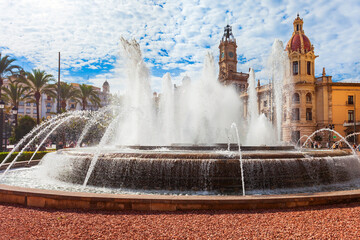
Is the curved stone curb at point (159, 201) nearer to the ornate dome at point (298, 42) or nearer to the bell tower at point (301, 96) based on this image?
the bell tower at point (301, 96)

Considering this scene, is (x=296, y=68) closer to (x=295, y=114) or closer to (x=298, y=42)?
(x=298, y=42)

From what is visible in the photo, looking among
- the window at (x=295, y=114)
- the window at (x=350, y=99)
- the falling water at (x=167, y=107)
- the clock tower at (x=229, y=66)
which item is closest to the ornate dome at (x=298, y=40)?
the window at (x=295, y=114)

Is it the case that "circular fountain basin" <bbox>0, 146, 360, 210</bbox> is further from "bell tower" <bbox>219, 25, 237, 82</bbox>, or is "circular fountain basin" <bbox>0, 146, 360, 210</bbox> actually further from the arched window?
"bell tower" <bbox>219, 25, 237, 82</bbox>

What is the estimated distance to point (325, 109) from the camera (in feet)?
139

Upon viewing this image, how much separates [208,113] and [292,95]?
958 inches

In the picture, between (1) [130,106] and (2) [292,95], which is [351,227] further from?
(2) [292,95]

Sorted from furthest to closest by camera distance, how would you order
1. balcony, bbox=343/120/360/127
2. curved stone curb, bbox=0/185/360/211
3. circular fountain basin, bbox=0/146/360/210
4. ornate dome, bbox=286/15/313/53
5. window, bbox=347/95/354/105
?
ornate dome, bbox=286/15/313/53
window, bbox=347/95/354/105
balcony, bbox=343/120/360/127
circular fountain basin, bbox=0/146/360/210
curved stone curb, bbox=0/185/360/211

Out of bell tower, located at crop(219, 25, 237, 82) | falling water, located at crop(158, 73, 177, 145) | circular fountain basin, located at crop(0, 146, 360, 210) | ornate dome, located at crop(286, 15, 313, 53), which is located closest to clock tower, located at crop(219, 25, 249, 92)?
bell tower, located at crop(219, 25, 237, 82)

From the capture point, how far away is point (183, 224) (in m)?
4.98

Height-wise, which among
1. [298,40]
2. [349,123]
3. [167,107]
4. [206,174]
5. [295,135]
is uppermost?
[298,40]

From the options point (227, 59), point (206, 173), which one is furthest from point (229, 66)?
point (206, 173)

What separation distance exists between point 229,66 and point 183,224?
213 ft

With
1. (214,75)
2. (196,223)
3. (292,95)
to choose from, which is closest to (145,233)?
(196,223)

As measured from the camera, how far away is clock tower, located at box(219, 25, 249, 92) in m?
65.4
